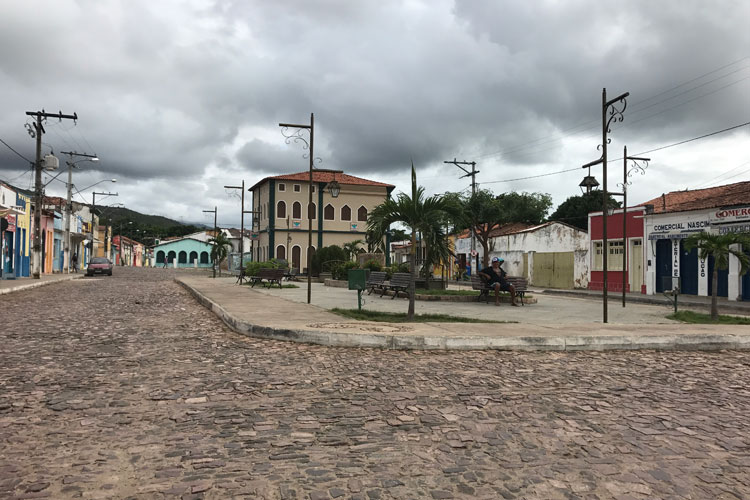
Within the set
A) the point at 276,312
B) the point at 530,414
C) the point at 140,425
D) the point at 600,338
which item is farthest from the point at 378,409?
the point at 276,312

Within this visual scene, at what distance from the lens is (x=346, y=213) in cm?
5259

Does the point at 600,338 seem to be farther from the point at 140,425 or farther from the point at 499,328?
the point at 140,425

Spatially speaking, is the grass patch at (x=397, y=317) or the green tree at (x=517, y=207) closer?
the grass patch at (x=397, y=317)

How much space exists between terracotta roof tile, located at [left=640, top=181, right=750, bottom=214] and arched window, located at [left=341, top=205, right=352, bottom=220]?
89.8 feet

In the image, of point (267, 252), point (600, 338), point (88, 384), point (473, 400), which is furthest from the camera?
point (267, 252)

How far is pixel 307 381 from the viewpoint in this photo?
5902 mm

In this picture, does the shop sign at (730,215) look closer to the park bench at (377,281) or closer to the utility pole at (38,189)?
the park bench at (377,281)

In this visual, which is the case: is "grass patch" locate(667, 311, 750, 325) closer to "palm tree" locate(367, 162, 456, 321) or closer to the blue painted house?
"palm tree" locate(367, 162, 456, 321)

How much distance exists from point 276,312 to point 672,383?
8.12 metres

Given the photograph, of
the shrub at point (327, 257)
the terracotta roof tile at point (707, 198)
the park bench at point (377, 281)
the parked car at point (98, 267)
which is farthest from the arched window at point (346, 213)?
the park bench at point (377, 281)

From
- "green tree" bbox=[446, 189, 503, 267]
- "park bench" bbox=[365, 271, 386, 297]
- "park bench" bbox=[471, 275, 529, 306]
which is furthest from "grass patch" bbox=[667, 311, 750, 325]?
"green tree" bbox=[446, 189, 503, 267]

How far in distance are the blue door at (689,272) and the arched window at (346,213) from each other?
3226 centimetres

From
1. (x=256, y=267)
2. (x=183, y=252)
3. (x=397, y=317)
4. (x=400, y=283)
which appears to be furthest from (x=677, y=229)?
(x=183, y=252)

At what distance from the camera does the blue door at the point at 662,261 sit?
25375mm
